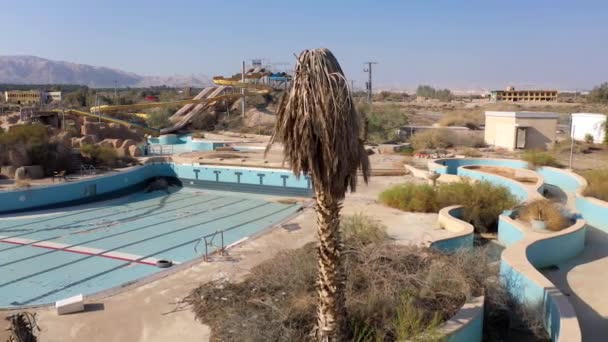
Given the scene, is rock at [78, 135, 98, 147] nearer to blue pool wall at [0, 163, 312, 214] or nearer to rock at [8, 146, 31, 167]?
blue pool wall at [0, 163, 312, 214]

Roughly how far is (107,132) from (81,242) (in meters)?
19.0

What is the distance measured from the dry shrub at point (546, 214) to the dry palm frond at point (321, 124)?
24.9 ft

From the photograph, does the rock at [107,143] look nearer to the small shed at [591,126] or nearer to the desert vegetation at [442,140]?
the desert vegetation at [442,140]

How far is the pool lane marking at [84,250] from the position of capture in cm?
1148

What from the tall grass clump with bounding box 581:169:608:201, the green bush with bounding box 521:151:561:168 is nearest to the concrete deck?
the tall grass clump with bounding box 581:169:608:201

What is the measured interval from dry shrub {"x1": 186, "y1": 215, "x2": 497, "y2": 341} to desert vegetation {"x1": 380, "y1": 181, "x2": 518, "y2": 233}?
191 inches

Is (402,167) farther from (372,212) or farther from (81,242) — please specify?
(81,242)

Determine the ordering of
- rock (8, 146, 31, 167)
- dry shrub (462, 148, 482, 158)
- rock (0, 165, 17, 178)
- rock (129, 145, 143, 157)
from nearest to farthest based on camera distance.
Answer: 1. rock (0, 165, 17, 178)
2. rock (8, 146, 31, 167)
3. dry shrub (462, 148, 482, 158)
4. rock (129, 145, 143, 157)

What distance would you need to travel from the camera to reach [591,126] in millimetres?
27844

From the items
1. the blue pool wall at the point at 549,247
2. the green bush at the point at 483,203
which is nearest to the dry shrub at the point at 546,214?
the blue pool wall at the point at 549,247

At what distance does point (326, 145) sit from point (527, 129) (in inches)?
918

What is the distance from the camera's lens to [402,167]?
68.2ft

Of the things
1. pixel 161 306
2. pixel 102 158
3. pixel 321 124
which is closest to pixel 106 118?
pixel 102 158

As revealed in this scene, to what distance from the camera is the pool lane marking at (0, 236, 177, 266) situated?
1148cm
